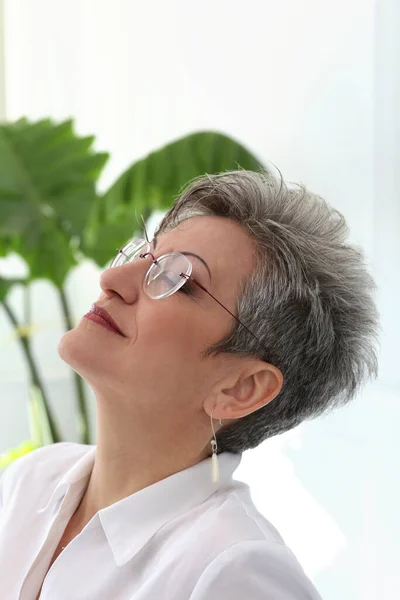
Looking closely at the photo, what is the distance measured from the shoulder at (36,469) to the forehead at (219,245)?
0.44m

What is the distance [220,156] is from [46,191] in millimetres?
542

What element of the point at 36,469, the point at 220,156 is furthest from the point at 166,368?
the point at 220,156

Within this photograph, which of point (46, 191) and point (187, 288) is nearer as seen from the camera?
point (187, 288)

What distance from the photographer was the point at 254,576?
Result: 959 millimetres

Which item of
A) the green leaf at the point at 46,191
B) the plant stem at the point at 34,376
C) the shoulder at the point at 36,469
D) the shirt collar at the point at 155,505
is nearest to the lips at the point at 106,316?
the shirt collar at the point at 155,505

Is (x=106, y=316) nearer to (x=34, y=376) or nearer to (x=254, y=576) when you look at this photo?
(x=254, y=576)

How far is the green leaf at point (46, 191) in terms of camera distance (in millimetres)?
2312

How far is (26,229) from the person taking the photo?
7.76 ft

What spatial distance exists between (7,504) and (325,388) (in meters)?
0.57

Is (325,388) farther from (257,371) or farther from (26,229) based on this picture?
(26,229)

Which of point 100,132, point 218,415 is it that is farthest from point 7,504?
point 100,132

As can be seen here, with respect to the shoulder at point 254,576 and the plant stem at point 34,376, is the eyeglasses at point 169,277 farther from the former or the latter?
the plant stem at point 34,376

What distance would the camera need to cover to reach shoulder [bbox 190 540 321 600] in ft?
3.12

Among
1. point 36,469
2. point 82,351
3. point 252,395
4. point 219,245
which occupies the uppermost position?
point 219,245
